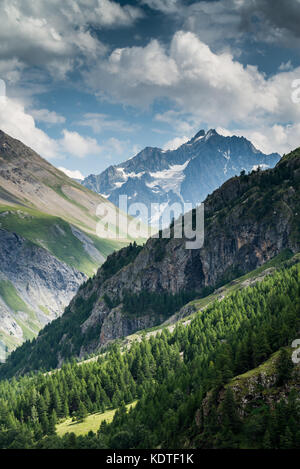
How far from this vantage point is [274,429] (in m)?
83.7

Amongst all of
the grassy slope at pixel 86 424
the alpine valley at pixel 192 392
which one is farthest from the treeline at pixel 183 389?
the grassy slope at pixel 86 424

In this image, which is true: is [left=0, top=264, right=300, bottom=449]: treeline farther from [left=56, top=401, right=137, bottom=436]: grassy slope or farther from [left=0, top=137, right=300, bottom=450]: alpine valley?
[left=56, top=401, right=137, bottom=436]: grassy slope

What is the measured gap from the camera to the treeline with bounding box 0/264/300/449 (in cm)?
9156

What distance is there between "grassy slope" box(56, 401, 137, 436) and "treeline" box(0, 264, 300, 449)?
3.44m

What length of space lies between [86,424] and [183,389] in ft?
113

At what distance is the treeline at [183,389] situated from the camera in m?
91.6

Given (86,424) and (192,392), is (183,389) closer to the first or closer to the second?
(192,392)

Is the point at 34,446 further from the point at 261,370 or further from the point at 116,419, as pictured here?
the point at 261,370

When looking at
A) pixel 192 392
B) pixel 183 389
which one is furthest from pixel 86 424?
pixel 192 392

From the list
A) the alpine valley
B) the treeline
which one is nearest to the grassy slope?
the alpine valley

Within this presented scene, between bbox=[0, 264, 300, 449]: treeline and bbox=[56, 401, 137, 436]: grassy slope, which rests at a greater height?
bbox=[0, 264, 300, 449]: treeline
